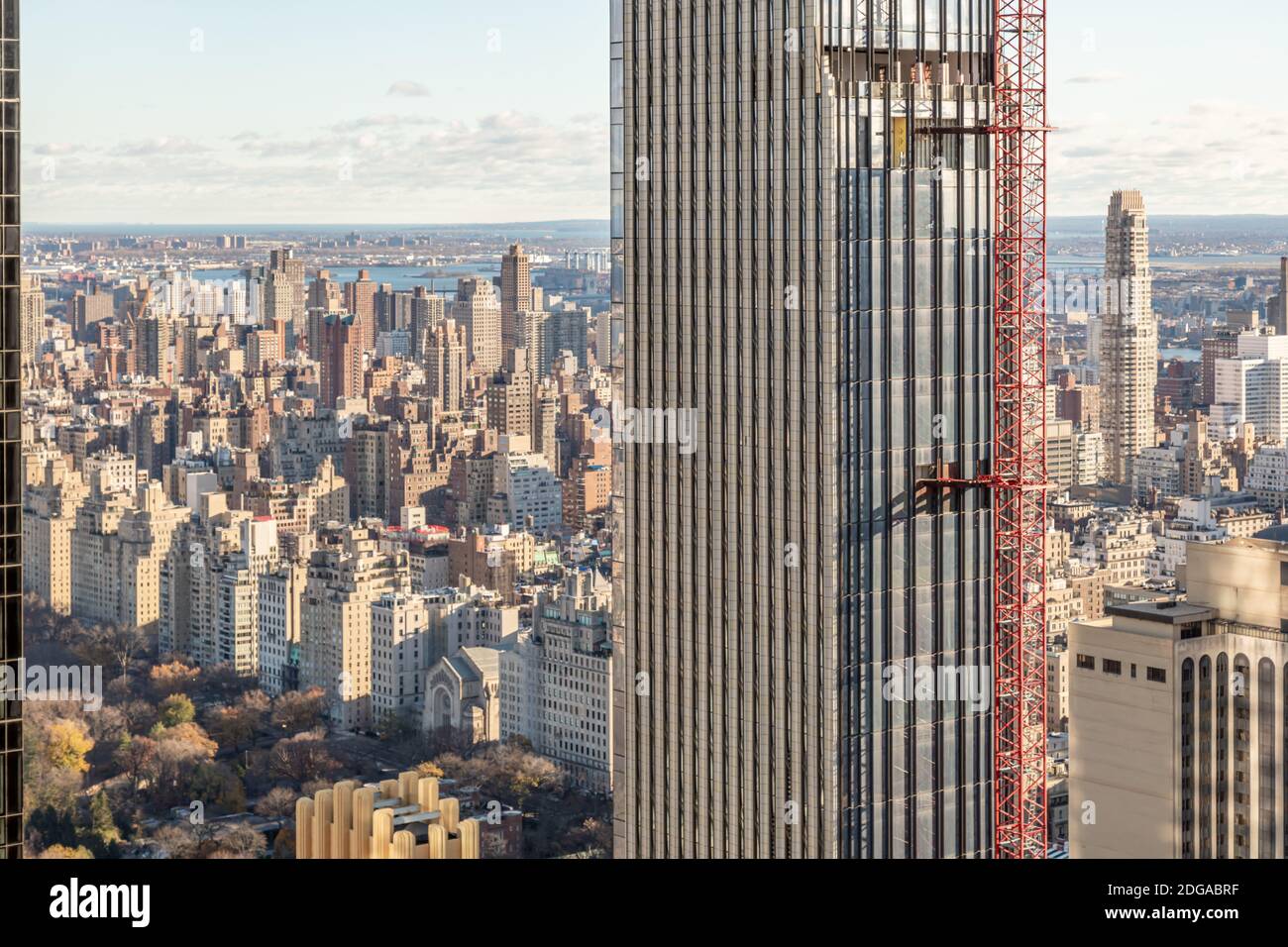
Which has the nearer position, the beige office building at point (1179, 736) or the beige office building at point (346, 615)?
the beige office building at point (1179, 736)

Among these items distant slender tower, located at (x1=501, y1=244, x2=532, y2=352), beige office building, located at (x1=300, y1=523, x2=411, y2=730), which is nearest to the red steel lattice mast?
beige office building, located at (x1=300, y1=523, x2=411, y2=730)

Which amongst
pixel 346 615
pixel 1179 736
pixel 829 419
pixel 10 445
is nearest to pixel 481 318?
pixel 346 615

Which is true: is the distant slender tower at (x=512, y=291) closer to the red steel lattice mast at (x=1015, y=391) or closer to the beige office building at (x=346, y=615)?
the beige office building at (x=346, y=615)

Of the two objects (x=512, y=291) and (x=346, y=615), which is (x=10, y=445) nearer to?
(x=346, y=615)

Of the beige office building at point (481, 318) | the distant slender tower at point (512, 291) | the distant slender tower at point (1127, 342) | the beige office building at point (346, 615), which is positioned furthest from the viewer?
the beige office building at point (481, 318)

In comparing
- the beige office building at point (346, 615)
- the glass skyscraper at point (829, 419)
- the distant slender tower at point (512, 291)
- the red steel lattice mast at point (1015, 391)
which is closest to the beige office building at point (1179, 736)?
the red steel lattice mast at point (1015, 391)

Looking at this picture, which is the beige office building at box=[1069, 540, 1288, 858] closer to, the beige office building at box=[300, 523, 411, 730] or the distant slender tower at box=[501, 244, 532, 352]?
the beige office building at box=[300, 523, 411, 730]

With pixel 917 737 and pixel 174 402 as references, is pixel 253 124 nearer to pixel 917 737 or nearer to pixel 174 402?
pixel 174 402
